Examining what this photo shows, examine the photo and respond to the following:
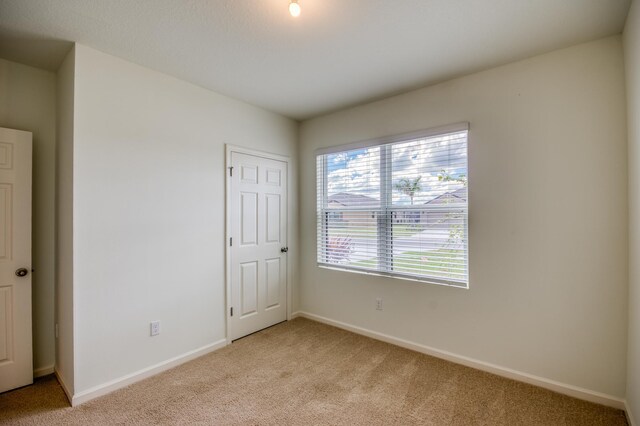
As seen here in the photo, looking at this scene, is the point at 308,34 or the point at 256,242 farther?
the point at 256,242

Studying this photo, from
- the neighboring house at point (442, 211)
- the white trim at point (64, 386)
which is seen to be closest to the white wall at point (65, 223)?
the white trim at point (64, 386)

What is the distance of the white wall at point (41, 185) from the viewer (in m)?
2.39

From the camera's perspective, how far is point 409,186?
116 inches

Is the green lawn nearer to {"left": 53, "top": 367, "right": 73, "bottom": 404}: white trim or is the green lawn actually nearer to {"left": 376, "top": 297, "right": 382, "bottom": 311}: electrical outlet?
{"left": 376, "top": 297, "right": 382, "bottom": 311}: electrical outlet

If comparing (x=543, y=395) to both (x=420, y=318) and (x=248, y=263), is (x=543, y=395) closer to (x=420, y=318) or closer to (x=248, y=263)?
(x=420, y=318)

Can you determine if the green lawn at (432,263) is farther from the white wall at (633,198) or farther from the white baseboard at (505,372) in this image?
the white wall at (633,198)

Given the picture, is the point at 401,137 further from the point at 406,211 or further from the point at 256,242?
the point at 256,242

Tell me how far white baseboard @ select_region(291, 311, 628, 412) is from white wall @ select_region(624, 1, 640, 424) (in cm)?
16

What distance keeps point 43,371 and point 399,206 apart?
11.5ft

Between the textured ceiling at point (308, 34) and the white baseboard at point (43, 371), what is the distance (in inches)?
99.9

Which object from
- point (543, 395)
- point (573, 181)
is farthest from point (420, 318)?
point (573, 181)

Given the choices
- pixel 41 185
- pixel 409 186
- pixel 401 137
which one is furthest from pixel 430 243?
pixel 41 185

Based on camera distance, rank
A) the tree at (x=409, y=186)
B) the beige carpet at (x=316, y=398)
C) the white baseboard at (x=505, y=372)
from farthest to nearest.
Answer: the tree at (x=409, y=186) → the white baseboard at (x=505, y=372) → the beige carpet at (x=316, y=398)

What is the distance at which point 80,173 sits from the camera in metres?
2.15
